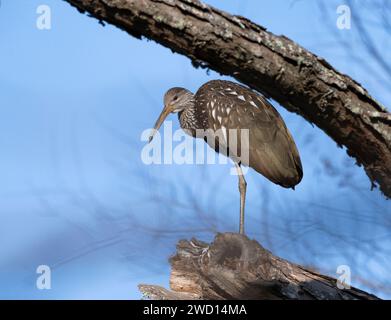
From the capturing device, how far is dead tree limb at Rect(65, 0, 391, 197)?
7.16 ft

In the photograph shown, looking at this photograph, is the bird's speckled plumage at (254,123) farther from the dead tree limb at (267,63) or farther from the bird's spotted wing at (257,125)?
the dead tree limb at (267,63)

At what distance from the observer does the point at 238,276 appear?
3268mm

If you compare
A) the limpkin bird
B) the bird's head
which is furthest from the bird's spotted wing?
the bird's head

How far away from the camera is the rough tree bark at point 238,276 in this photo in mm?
3154

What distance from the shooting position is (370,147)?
2604 mm

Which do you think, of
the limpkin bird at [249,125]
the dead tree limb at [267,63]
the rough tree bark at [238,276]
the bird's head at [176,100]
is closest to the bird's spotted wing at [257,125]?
the limpkin bird at [249,125]

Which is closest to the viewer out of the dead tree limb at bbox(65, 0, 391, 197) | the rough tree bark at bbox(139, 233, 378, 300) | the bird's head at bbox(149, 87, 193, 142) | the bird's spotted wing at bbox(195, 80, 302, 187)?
the dead tree limb at bbox(65, 0, 391, 197)

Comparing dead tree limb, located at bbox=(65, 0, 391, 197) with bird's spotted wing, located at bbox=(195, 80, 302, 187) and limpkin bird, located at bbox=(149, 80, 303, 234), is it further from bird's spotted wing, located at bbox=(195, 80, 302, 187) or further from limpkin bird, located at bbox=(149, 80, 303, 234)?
bird's spotted wing, located at bbox=(195, 80, 302, 187)

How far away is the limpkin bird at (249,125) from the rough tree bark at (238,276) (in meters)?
1.00

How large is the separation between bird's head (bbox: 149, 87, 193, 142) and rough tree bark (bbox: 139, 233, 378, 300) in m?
2.53

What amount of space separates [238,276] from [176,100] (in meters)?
3.07
